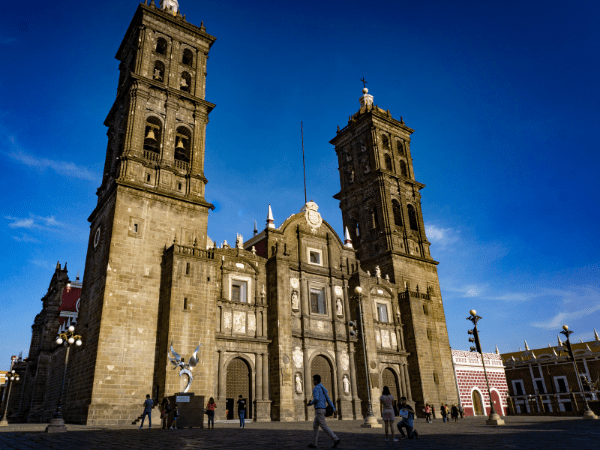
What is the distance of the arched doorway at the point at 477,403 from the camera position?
36.2m

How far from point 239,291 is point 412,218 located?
20.1m

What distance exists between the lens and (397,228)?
38719 millimetres

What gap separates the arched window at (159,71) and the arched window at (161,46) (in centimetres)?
114

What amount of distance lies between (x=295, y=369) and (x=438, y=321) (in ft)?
49.1

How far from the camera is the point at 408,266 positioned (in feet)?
122

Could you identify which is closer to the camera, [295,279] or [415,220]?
[295,279]

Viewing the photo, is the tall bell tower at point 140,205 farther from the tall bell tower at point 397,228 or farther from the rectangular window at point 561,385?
the rectangular window at point 561,385

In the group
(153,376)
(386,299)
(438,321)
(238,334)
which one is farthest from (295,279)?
(438,321)

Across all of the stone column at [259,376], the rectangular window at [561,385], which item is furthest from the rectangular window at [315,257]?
the rectangular window at [561,385]

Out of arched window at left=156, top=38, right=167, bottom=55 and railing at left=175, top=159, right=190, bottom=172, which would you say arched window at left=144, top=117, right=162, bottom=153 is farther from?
arched window at left=156, top=38, right=167, bottom=55

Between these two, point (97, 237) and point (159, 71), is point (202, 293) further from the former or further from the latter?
point (159, 71)

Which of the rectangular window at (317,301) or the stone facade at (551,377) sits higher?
the rectangular window at (317,301)

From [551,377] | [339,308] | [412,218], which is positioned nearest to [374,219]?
[412,218]

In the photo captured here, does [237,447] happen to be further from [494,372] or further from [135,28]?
[494,372]
